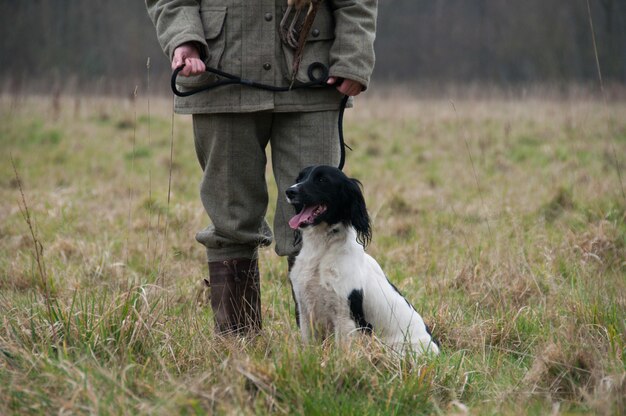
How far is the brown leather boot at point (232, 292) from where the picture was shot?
3.52 metres

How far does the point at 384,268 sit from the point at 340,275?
159cm

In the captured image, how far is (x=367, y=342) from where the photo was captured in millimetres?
2898

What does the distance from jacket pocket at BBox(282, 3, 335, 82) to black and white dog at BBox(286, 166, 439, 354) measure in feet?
1.38

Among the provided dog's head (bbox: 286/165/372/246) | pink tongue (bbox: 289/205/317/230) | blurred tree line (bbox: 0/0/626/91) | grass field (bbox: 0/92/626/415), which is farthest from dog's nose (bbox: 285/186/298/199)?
blurred tree line (bbox: 0/0/626/91)

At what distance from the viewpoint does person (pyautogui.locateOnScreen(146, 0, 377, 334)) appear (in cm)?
319

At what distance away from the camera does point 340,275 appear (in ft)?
10.8

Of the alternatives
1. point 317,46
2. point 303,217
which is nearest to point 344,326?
point 303,217

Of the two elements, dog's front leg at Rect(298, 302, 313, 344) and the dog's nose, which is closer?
the dog's nose

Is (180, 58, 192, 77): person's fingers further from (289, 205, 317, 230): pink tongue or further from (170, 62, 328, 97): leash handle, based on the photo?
(289, 205, 317, 230): pink tongue

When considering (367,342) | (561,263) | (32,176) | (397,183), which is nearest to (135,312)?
(367,342)

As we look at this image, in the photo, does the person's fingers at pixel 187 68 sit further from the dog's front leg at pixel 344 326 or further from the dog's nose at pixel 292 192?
the dog's front leg at pixel 344 326

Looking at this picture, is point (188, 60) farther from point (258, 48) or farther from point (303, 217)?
point (303, 217)

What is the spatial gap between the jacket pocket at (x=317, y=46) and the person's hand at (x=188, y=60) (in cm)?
37

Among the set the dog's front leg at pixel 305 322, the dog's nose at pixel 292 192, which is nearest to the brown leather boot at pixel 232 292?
the dog's front leg at pixel 305 322
